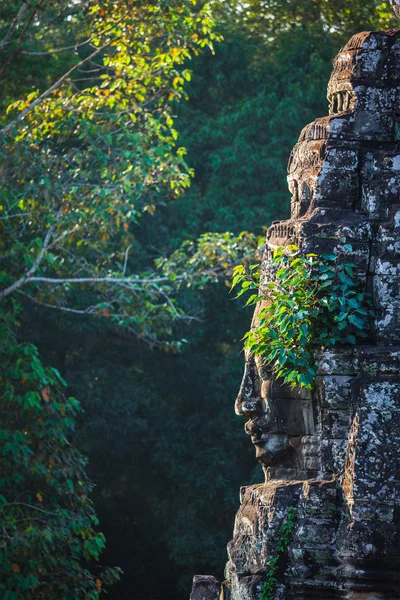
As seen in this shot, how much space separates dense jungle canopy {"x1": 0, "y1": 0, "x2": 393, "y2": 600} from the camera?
37.0 feet

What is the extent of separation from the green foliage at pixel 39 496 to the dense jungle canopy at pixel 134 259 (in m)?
0.03

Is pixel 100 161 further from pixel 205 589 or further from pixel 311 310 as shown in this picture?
pixel 311 310

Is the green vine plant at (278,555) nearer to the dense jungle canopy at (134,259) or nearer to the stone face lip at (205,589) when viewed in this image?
the stone face lip at (205,589)

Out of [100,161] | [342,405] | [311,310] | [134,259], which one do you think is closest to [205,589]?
[342,405]

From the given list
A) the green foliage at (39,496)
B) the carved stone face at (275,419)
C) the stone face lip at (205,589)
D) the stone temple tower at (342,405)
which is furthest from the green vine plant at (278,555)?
the green foliage at (39,496)

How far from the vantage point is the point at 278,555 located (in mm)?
5652

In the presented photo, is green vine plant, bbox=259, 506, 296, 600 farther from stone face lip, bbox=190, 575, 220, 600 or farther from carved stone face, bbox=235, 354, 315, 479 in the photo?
stone face lip, bbox=190, 575, 220, 600

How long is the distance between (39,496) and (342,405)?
588cm

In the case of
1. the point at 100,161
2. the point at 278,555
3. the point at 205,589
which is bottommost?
the point at 205,589

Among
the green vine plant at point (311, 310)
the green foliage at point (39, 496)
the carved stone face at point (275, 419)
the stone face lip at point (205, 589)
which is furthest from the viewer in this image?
the green foliage at point (39, 496)

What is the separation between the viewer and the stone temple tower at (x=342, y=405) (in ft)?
17.7

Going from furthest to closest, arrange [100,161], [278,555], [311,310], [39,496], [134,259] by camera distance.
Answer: [134,259] → [100,161] → [39,496] → [311,310] → [278,555]

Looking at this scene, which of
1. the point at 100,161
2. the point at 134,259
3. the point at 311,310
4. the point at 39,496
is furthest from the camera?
the point at 134,259

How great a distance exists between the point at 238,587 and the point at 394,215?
212cm
